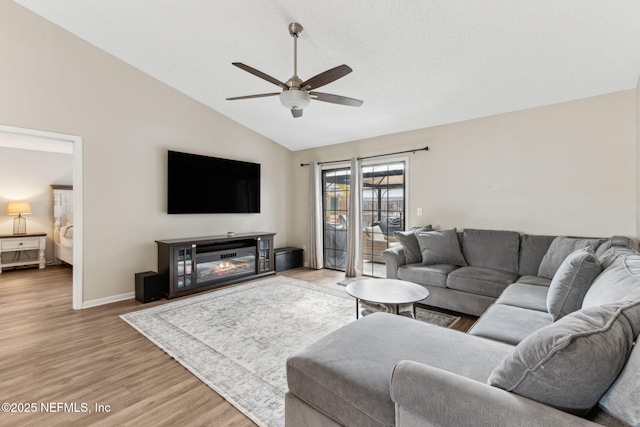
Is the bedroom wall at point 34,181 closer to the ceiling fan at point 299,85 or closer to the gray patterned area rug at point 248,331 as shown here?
the gray patterned area rug at point 248,331

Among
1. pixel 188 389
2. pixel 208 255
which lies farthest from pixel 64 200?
pixel 188 389

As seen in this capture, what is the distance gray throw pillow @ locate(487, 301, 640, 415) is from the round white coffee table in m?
1.51

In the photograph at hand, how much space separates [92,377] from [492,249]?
4134 millimetres

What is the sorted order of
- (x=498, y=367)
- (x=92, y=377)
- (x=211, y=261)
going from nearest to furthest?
(x=498, y=367) → (x=92, y=377) → (x=211, y=261)

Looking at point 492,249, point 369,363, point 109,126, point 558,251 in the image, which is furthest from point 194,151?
point 558,251

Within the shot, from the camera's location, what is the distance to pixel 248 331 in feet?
9.57

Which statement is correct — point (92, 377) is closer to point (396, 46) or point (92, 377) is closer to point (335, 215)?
point (396, 46)

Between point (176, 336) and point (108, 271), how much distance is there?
1.80 metres

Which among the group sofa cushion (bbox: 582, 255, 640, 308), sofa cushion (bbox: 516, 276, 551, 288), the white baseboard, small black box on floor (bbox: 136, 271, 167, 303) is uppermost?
sofa cushion (bbox: 582, 255, 640, 308)

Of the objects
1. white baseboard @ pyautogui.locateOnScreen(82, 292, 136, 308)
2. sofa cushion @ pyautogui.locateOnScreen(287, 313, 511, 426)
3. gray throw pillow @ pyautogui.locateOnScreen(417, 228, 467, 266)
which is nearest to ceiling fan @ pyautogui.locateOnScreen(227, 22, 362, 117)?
sofa cushion @ pyautogui.locateOnScreen(287, 313, 511, 426)

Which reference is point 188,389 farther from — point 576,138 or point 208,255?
point 576,138

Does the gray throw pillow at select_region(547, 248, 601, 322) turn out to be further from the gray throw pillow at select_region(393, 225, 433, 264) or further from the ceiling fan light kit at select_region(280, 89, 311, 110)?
the ceiling fan light kit at select_region(280, 89, 311, 110)

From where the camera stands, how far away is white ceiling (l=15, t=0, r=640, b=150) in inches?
94.8

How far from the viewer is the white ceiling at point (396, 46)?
2.41 m
